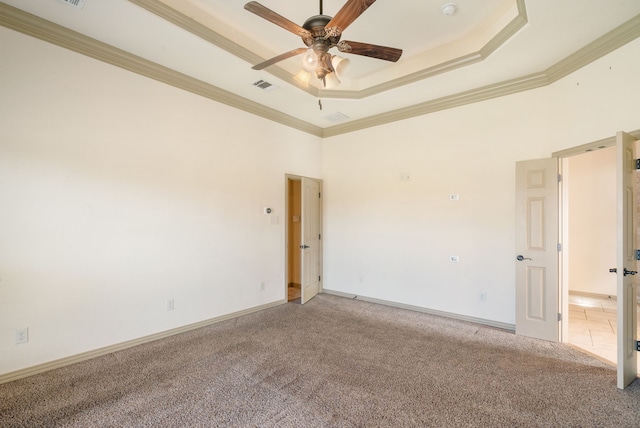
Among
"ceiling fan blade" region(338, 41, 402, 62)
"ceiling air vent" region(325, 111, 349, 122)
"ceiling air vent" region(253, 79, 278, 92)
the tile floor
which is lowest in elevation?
the tile floor

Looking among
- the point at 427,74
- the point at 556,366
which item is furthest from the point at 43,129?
the point at 556,366

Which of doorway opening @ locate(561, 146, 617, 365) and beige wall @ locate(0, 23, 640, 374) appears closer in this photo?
beige wall @ locate(0, 23, 640, 374)

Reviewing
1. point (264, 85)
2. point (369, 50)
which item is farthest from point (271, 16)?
point (264, 85)

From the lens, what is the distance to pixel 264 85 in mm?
4000

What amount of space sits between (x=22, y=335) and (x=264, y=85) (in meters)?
3.71

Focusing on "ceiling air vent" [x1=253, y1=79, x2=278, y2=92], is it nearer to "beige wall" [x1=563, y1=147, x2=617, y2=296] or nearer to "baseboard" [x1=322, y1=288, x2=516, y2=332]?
"baseboard" [x1=322, y1=288, x2=516, y2=332]

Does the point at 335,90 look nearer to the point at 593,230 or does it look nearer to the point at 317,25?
the point at 317,25

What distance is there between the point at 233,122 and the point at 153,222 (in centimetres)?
184

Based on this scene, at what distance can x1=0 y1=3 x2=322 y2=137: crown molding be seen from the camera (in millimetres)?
2607

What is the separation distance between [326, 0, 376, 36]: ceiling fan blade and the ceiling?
3.12 feet

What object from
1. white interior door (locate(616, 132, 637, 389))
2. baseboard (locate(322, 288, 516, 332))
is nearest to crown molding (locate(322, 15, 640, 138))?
white interior door (locate(616, 132, 637, 389))

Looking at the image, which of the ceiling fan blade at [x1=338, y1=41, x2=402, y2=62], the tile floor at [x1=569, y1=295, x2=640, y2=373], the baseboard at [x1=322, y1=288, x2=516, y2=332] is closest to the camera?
the ceiling fan blade at [x1=338, y1=41, x2=402, y2=62]

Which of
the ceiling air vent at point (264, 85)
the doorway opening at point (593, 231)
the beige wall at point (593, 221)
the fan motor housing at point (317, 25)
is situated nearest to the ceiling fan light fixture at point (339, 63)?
the fan motor housing at point (317, 25)

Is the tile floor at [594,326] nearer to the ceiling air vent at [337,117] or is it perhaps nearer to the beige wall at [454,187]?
the beige wall at [454,187]
